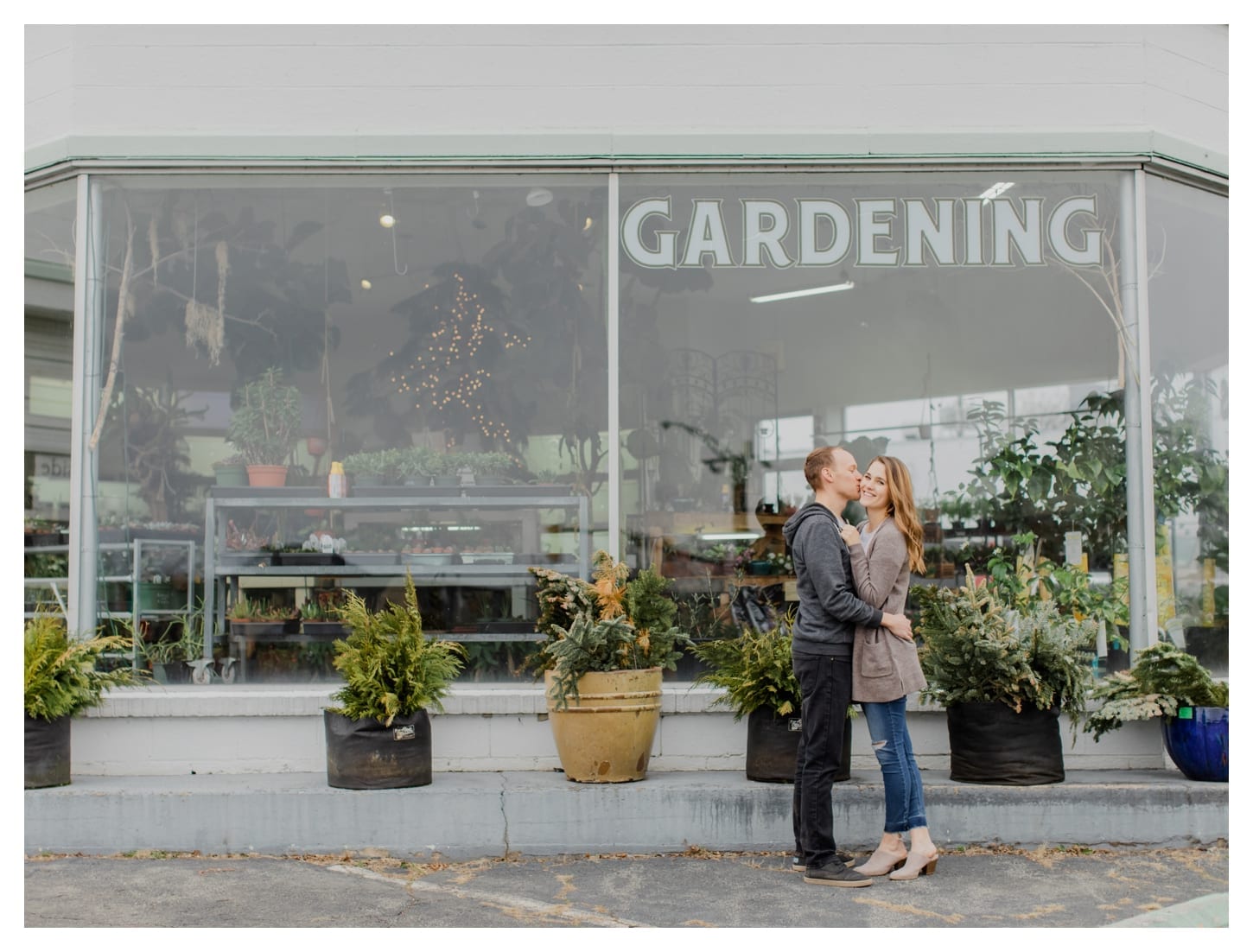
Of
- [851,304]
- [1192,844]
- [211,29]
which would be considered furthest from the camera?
[851,304]

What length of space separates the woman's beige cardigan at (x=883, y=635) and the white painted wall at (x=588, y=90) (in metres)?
2.90

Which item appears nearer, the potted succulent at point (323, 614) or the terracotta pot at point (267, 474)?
the potted succulent at point (323, 614)

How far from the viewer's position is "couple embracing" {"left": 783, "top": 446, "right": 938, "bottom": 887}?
18.0 feet

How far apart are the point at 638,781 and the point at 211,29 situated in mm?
4874

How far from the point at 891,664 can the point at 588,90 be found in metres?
3.86

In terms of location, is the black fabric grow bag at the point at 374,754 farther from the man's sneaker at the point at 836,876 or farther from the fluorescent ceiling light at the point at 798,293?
the fluorescent ceiling light at the point at 798,293

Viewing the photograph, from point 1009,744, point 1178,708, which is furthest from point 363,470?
point 1178,708

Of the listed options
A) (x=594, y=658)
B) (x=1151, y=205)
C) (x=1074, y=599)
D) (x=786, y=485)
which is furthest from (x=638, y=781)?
(x=1151, y=205)

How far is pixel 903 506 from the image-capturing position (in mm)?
5574

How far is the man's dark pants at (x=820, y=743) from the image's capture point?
217 inches

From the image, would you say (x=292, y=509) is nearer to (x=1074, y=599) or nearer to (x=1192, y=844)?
(x=1074, y=599)

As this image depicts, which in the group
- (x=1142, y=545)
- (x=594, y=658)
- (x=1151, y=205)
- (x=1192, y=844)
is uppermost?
(x=1151, y=205)

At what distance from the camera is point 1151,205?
7664 millimetres

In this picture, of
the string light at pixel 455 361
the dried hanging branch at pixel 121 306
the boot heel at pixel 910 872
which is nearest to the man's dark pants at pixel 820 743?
the boot heel at pixel 910 872
